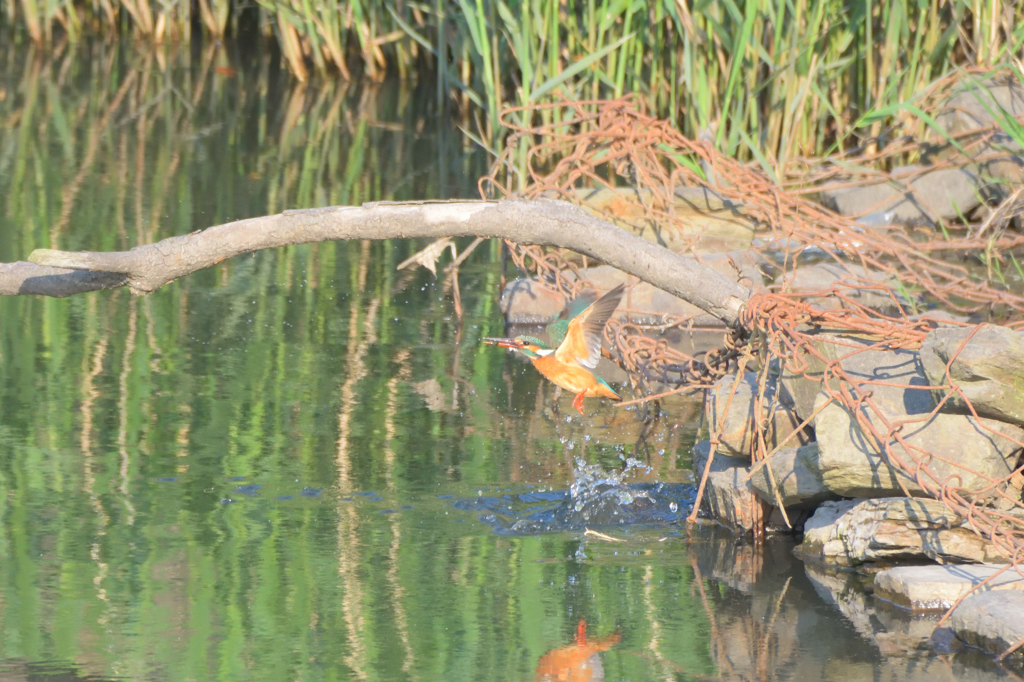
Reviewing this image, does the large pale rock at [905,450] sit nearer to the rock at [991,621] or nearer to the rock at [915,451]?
the rock at [915,451]

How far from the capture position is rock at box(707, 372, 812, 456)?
4.21m

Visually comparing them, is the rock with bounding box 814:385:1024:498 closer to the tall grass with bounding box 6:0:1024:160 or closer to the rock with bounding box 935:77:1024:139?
the tall grass with bounding box 6:0:1024:160

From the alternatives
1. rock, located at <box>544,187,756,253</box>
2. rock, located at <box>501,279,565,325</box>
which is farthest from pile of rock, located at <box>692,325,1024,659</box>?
rock, located at <box>544,187,756,253</box>

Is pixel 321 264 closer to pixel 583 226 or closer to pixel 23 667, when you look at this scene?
pixel 583 226

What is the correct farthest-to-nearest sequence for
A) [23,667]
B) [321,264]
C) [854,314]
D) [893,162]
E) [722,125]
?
[893,162] < [722,125] < [321,264] < [854,314] < [23,667]

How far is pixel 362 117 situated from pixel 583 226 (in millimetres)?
6636

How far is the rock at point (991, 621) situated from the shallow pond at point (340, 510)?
58mm

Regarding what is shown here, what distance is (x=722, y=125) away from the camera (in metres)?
7.57

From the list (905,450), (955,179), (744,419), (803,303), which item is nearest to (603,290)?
(744,419)

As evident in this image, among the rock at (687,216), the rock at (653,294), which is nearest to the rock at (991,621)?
the rock at (653,294)

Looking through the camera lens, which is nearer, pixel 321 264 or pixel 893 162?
pixel 321 264

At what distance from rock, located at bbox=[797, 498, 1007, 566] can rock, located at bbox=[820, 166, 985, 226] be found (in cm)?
371

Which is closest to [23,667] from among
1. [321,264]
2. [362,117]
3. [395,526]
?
[395,526]

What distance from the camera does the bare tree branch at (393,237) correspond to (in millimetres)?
3965
